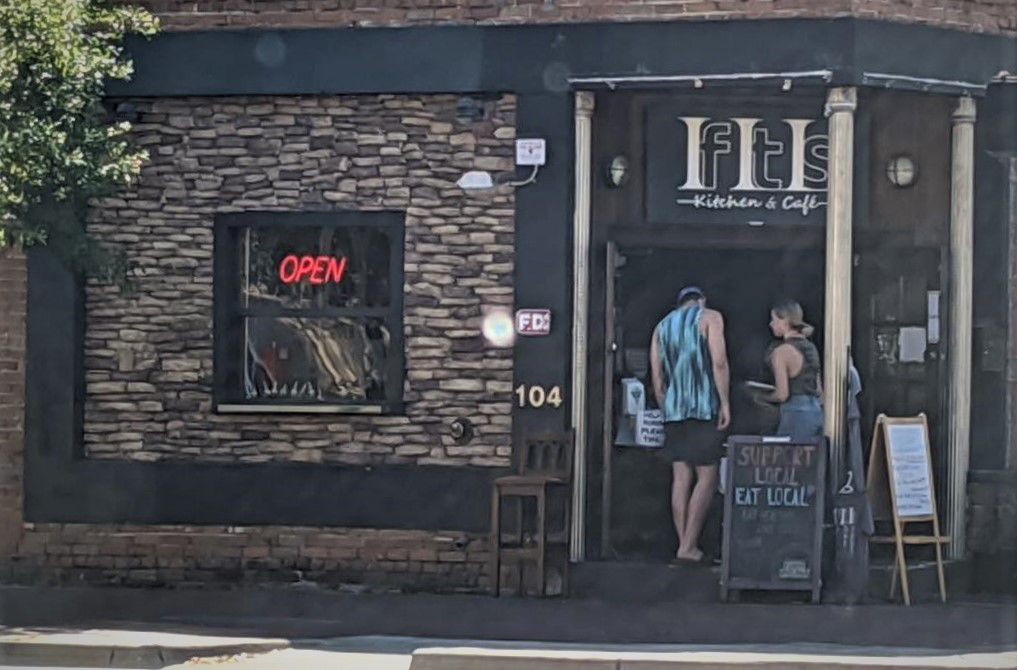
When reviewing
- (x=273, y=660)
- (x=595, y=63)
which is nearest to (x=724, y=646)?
(x=273, y=660)

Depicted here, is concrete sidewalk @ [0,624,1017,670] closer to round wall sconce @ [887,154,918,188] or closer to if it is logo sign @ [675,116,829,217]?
if it is logo sign @ [675,116,829,217]

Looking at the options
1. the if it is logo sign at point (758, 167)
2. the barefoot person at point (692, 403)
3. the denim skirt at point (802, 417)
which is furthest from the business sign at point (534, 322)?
the denim skirt at point (802, 417)

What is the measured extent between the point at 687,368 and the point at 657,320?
59 centimetres

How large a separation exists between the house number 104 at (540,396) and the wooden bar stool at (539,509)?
23cm

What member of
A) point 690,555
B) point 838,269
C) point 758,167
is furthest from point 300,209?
point 838,269

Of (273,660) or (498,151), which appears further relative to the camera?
(498,151)

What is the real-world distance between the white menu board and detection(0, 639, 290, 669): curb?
491 centimetres

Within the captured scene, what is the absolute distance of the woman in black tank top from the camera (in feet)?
42.6

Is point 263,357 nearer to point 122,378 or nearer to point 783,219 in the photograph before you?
point 122,378

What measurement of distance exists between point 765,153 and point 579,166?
1.35 m

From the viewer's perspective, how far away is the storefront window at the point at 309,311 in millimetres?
13703

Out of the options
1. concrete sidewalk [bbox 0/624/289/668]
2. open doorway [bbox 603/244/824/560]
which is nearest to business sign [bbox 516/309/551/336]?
open doorway [bbox 603/244/824/560]

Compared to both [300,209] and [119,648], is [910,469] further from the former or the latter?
[119,648]

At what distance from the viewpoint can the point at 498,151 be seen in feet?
44.3
